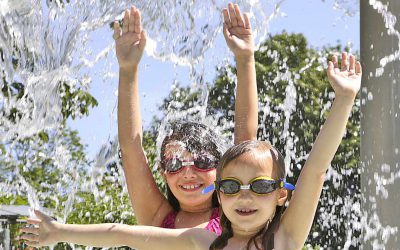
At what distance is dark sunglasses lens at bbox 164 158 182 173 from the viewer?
127 inches

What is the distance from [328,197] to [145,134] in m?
8.09

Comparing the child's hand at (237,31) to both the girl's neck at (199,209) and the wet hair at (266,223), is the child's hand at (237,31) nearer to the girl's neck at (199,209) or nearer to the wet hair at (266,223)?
the girl's neck at (199,209)

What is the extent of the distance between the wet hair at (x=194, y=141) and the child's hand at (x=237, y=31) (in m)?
0.38

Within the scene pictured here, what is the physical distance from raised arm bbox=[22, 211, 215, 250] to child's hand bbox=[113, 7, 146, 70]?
89 centimetres

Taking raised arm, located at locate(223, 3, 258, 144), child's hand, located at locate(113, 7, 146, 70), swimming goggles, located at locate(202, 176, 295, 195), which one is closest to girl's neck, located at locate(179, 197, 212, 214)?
raised arm, located at locate(223, 3, 258, 144)

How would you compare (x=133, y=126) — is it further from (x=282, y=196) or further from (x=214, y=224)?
(x=282, y=196)

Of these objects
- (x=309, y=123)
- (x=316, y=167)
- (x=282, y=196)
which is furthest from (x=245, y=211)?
(x=309, y=123)

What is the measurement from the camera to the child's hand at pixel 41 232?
9.16ft

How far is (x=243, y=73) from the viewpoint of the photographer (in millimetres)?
3436

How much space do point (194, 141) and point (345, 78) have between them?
29.4 inches

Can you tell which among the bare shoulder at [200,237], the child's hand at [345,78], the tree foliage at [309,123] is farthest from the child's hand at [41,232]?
the tree foliage at [309,123]

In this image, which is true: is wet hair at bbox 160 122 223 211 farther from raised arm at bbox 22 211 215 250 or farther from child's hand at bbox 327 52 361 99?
child's hand at bbox 327 52 361 99

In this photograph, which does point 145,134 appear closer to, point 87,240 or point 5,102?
point 5,102

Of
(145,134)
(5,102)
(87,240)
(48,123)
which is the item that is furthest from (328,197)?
(87,240)
